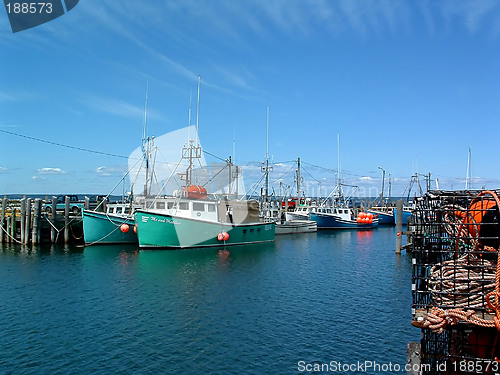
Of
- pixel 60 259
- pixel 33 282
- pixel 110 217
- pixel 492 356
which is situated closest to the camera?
pixel 492 356

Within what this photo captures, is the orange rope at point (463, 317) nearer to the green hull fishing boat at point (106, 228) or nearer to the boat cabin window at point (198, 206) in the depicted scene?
the boat cabin window at point (198, 206)

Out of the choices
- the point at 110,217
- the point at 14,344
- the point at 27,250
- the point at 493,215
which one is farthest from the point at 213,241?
the point at 493,215

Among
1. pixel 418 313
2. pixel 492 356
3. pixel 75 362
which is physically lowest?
pixel 75 362

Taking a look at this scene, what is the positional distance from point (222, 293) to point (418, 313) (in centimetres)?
1444

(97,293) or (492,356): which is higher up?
(492,356)

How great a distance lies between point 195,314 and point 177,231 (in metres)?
16.9

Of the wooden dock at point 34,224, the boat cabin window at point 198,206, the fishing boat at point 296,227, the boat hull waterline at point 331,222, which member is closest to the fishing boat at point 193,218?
the boat cabin window at point 198,206

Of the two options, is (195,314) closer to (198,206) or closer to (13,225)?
(198,206)

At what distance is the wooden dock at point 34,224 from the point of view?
3472cm

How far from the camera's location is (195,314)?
1684cm

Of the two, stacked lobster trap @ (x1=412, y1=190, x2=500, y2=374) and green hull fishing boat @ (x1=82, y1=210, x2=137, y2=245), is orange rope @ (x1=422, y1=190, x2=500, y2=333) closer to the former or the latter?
stacked lobster trap @ (x1=412, y1=190, x2=500, y2=374)

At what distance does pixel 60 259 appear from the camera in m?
28.7

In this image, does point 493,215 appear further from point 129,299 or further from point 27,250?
point 27,250

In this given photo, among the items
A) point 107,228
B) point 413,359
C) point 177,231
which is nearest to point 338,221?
point 177,231
